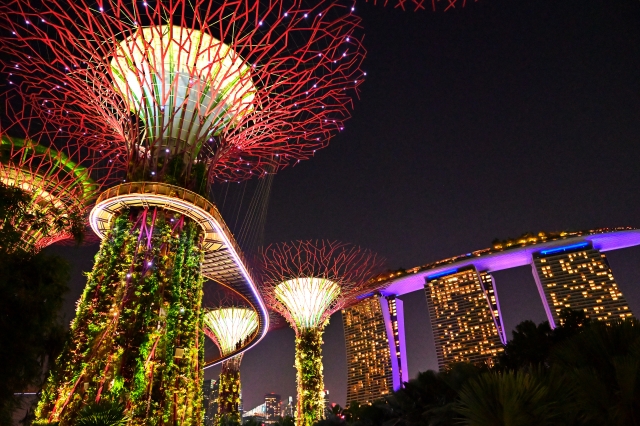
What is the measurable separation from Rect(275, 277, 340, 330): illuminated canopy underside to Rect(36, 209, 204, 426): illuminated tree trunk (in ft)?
46.6

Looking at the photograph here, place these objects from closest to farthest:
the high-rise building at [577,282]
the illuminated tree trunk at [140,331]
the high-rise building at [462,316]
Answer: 1. the illuminated tree trunk at [140,331]
2. the high-rise building at [577,282]
3. the high-rise building at [462,316]

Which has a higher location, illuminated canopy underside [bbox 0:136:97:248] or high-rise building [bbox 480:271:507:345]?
high-rise building [bbox 480:271:507:345]

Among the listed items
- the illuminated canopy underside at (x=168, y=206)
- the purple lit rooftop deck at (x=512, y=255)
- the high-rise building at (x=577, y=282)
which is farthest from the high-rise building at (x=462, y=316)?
the illuminated canopy underside at (x=168, y=206)

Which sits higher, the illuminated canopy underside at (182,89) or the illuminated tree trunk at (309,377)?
the illuminated canopy underside at (182,89)

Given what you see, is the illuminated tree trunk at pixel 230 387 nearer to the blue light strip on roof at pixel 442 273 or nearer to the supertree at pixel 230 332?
the supertree at pixel 230 332

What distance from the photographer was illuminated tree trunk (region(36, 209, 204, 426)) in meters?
11.7

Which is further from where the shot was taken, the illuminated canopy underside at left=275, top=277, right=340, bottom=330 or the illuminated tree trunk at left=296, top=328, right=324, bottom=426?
the illuminated canopy underside at left=275, top=277, right=340, bottom=330

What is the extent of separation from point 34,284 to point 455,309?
61556mm

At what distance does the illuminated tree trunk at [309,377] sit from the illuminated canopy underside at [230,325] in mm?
10145

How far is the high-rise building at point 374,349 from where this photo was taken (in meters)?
65.3

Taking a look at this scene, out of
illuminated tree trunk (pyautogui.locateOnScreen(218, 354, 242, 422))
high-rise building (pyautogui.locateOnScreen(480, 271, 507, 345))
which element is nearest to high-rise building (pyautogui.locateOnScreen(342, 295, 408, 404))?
Answer: high-rise building (pyautogui.locateOnScreen(480, 271, 507, 345))

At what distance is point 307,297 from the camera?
28.9m

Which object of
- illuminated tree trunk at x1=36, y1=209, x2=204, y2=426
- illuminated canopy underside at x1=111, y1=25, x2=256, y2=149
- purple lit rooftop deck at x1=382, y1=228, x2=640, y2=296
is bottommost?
illuminated tree trunk at x1=36, y1=209, x2=204, y2=426

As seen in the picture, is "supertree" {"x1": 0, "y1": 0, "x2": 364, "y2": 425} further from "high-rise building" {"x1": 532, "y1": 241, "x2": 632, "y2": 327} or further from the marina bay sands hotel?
"high-rise building" {"x1": 532, "y1": 241, "x2": 632, "y2": 327}
